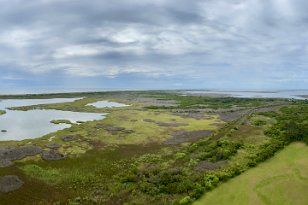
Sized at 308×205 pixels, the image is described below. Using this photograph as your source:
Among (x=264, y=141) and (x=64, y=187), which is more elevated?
(x=264, y=141)

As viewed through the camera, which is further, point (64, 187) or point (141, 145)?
point (141, 145)

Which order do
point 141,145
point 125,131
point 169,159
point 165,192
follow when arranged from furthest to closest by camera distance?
1. point 125,131
2. point 141,145
3. point 169,159
4. point 165,192

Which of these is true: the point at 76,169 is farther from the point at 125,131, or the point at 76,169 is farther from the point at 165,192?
the point at 125,131

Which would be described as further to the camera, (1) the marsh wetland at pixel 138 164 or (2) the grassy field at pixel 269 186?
(1) the marsh wetland at pixel 138 164

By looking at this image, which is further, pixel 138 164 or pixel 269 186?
pixel 138 164

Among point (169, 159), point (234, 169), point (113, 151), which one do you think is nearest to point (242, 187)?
point (234, 169)

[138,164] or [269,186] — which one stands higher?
[269,186]

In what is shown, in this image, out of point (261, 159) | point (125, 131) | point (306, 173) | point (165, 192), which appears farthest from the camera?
point (125, 131)

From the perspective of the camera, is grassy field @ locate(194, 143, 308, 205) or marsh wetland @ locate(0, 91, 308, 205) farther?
marsh wetland @ locate(0, 91, 308, 205)
